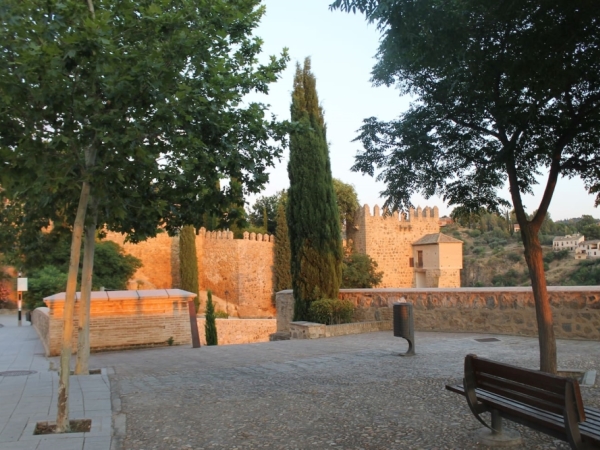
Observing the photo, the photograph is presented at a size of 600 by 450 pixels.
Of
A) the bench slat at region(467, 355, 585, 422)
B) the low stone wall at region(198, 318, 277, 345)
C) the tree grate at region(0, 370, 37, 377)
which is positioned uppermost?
the bench slat at region(467, 355, 585, 422)

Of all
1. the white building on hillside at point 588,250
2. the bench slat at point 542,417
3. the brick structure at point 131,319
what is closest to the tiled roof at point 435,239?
the white building on hillside at point 588,250

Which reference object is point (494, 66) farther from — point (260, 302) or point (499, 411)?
point (260, 302)

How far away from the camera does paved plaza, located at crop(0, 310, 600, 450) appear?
458 centimetres

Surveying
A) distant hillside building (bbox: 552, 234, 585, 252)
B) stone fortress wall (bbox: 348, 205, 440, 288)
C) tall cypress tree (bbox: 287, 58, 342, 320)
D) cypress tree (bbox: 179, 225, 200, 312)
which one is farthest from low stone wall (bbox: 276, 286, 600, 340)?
distant hillside building (bbox: 552, 234, 585, 252)

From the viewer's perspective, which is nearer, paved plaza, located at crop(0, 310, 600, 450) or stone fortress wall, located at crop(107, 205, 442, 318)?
paved plaza, located at crop(0, 310, 600, 450)

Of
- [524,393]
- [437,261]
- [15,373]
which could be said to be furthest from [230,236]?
[524,393]

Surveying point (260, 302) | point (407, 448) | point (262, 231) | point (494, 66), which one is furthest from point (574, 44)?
point (262, 231)

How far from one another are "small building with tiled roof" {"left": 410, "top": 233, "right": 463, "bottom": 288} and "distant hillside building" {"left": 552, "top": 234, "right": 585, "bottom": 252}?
2011 cm

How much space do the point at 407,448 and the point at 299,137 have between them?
1199cm

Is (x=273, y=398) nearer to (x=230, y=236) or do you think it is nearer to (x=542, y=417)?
(x=542, y=417)

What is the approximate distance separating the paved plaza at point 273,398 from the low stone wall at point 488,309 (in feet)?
2.18

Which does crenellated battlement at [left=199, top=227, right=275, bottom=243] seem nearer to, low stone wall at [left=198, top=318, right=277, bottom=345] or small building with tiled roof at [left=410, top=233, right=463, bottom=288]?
small building with tiled roof at [left=410, top=233, right=463, bottom=288]

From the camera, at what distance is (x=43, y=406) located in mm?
5863

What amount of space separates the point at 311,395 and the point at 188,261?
101 feet
